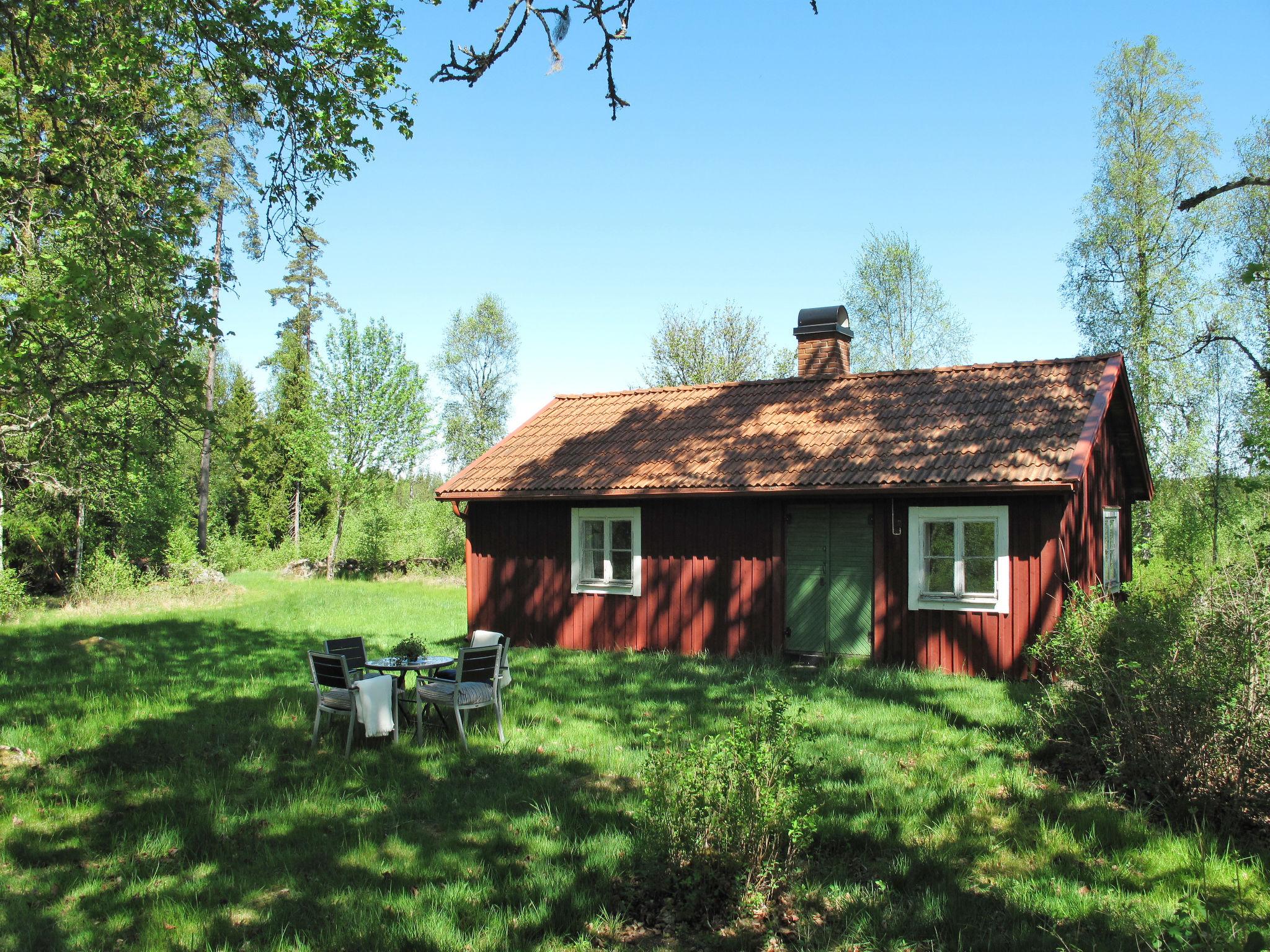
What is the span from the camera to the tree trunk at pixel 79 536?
72.8 ft

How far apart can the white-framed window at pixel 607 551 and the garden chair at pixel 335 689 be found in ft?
19.4

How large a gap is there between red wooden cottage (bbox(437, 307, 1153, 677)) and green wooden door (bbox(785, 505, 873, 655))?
0.02 m

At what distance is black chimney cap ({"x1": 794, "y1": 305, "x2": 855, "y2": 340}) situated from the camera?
1600 cm

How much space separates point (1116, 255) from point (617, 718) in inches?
834

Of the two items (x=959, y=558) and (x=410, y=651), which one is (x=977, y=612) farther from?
(x=410, y=651)

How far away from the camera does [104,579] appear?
21781 mm

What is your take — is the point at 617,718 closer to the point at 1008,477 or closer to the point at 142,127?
the point at 1008,477

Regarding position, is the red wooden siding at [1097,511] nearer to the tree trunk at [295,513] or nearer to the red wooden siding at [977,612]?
the red wooden siding at [977,612]

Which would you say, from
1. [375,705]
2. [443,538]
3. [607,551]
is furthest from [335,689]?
[443,538]

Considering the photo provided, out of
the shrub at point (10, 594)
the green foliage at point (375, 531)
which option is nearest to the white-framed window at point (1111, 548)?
the shrub at point (10, 594)

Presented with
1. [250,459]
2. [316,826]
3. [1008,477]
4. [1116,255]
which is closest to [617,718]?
[316,826]

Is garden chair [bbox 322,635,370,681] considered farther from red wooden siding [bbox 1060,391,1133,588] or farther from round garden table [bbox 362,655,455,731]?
red wooden siding [bbox 1060,391,1133,588]

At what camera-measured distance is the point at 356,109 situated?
28.0 ft

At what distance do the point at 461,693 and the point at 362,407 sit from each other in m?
24.0
